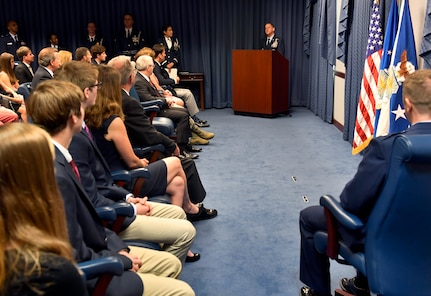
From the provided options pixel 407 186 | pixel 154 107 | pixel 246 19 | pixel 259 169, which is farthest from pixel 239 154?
pixel 246 19

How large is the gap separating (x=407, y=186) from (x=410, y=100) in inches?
18.0

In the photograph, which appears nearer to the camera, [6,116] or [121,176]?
[121,176]

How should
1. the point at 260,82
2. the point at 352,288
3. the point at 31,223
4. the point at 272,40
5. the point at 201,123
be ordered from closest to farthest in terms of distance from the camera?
the point at 31,223 → the point at 352,288 → the point at 201,123 → the point at 260,82 → the point at 272,40

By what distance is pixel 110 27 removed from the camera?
918 cm

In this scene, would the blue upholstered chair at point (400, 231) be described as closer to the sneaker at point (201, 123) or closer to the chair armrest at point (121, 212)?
the chair armrest at point (121, 212)

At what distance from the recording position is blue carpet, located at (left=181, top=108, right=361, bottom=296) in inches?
108

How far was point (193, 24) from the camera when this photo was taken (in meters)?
9.15

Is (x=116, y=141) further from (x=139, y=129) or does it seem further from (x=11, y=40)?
(x=11, y=40)

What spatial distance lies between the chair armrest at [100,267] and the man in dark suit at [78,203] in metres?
0.10

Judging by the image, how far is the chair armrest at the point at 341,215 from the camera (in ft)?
6.22

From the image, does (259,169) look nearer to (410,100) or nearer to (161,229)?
(161,229)

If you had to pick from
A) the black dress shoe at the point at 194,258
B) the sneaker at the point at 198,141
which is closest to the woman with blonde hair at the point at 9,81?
the sneaker at the point at 198,141

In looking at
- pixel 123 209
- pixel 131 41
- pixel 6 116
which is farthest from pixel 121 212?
pixel 131 41

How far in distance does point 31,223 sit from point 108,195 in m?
1.39
